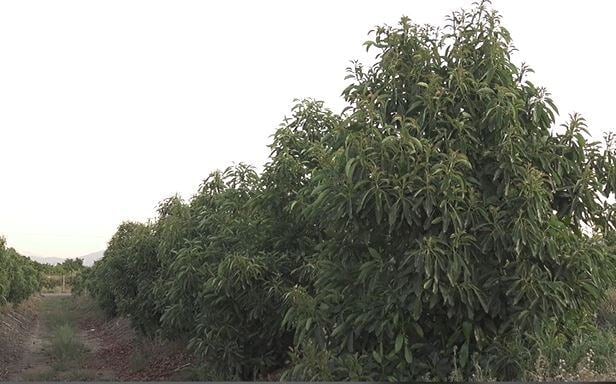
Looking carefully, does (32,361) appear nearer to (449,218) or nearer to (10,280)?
(10,280)

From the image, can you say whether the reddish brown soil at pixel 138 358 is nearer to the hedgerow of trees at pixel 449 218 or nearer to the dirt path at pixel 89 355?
the dirt path at pixel 89 355

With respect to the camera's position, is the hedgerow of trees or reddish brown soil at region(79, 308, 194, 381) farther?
reddish brown soil at region(79, 308, 194, 381)

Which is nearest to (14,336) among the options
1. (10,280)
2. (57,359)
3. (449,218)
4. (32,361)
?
(10,280)

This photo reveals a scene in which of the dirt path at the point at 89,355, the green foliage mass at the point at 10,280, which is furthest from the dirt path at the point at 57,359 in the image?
the green foliage mass at the point at 10,280

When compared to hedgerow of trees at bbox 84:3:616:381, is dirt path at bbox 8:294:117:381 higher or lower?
lower

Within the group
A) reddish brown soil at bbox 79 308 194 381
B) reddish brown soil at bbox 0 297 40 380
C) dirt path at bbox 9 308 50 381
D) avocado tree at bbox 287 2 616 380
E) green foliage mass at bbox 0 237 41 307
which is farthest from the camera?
green foliage mass at bbox 0 237 41 307

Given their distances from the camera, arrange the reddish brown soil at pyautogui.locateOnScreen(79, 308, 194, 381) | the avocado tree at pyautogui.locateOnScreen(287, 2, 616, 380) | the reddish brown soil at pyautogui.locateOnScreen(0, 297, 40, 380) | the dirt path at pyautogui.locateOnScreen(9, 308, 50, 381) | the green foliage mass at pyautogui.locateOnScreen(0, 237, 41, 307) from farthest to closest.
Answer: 1. the green foliage mass at pyautogui.locateOnScreen(0, 237, 41, 307)
2. the reddish brown soil at pyautogui.locateOnScreen(0, 297, 40, 380)
3. the dirt path at pyautogui.locateOnScreen(9, 308, 50, 381)
4. the reddish brown soil at pyautogui.locateOnScreen(79, 308, 194, 381)
5. the avocado tree at pyautogui.locateOnScreen(287, 2, 616, 380)

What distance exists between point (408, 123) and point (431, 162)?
1.46 feet

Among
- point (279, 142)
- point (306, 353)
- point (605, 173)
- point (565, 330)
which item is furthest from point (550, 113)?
point (279, 142)

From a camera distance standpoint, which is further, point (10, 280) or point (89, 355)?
point (10, 280)

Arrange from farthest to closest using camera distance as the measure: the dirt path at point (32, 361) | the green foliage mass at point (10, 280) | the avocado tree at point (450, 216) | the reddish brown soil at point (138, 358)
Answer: the green foliage mass at point (10, 280) < the dirt path at point (32, 361) < the reddish brown soil at point (138, 358) < the avocado tree at point (450, 216)

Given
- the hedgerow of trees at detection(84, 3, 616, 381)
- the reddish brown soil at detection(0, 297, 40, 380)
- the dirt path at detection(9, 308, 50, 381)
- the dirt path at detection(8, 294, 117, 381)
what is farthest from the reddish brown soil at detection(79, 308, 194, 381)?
the hedgerow of trees at detection(84, 3, 616, 381)

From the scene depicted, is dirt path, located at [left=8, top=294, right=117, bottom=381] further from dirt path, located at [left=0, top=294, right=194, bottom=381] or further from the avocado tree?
the avocado tree

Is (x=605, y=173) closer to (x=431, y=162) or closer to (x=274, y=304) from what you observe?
(x=431, y=162)
